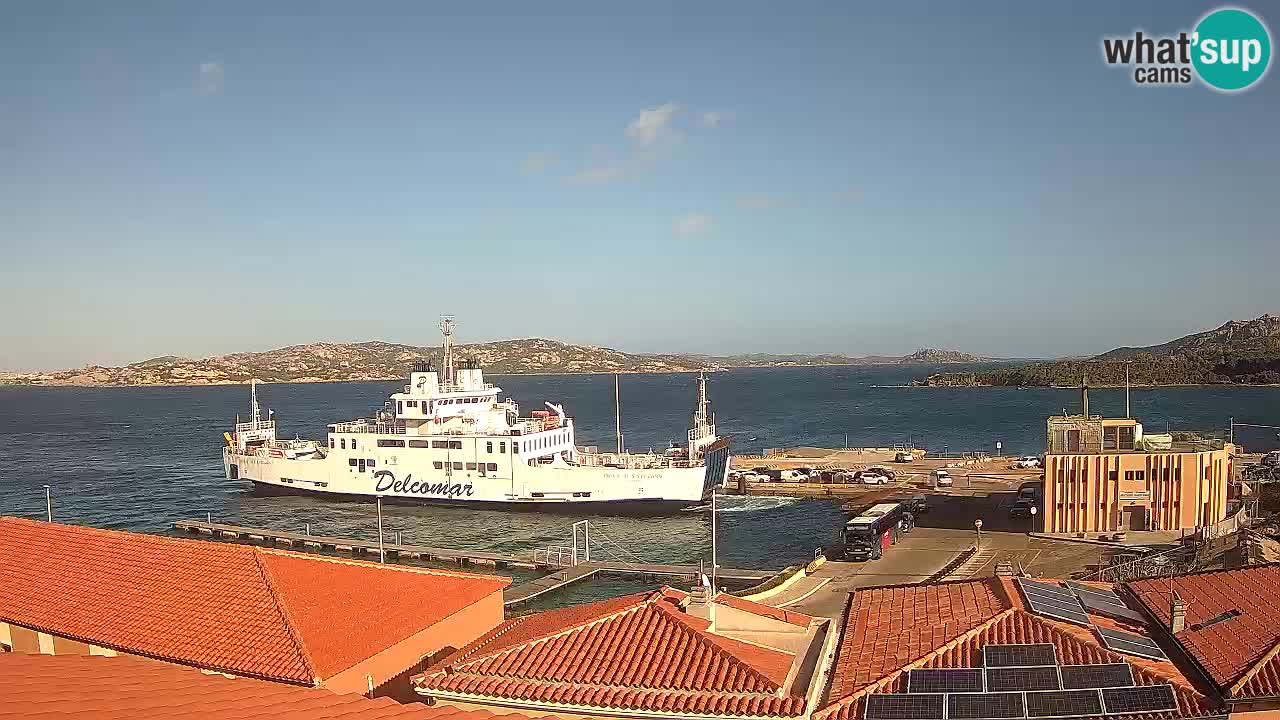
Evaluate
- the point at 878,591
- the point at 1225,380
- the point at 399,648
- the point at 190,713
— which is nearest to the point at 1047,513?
the point at 878,591

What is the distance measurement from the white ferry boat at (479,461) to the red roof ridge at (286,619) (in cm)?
3321

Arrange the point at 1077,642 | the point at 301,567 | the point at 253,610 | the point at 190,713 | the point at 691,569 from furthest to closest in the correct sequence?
the point at 691,569
the point at 301,567
the point at 253,610
the point at 1077,642
the point at 190,713

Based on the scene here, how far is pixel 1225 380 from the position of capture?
170 m

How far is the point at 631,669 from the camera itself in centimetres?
1079

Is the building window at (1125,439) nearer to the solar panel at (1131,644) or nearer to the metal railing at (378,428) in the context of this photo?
the solar panel at (1131,644)

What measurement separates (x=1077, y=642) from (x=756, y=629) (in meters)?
3.92

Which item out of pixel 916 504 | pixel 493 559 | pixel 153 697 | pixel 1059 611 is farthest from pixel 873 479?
pixel 153 697

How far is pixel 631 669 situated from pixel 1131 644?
596cm

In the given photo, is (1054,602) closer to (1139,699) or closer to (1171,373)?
(1139,699)

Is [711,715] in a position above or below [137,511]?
above

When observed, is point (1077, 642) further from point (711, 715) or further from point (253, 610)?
point (253, 610)

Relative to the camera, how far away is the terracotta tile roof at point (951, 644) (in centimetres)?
1040

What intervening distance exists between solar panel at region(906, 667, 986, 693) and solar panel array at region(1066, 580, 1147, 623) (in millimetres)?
3295

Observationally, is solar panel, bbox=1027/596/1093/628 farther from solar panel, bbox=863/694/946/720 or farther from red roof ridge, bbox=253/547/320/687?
red roof ridge, bbox=253/547/320/687
